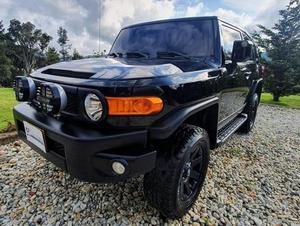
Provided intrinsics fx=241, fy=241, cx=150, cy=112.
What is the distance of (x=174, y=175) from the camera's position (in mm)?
1881

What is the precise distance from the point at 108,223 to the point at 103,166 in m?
0.74

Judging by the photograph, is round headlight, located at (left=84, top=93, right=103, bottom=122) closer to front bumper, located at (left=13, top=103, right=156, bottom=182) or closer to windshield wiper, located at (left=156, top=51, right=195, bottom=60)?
front bumper, located at (left=13, top=103, right=156, bottom=182)

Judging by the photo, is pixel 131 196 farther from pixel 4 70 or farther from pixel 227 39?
pixel 4 70

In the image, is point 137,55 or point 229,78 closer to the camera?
point 137,55

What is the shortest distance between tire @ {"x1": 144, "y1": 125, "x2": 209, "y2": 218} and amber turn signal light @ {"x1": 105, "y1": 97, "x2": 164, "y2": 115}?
0.43 m

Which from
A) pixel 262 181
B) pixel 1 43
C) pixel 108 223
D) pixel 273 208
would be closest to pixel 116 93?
pixel 108 223

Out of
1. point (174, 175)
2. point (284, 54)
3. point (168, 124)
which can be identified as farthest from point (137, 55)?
point (284, 54)

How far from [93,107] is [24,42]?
43.9 metres

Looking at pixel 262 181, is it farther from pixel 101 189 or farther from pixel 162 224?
pixel 101 189

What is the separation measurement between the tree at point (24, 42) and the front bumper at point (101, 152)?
40.1m

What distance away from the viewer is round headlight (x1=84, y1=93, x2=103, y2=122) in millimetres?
1674

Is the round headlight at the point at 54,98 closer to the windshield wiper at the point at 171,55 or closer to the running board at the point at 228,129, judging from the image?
the windshield wiper at the point at 171,55

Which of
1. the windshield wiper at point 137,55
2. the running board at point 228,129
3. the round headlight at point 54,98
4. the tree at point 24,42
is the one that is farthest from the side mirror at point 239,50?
the tree at point 24,42

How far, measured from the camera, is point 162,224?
82.7 inches
